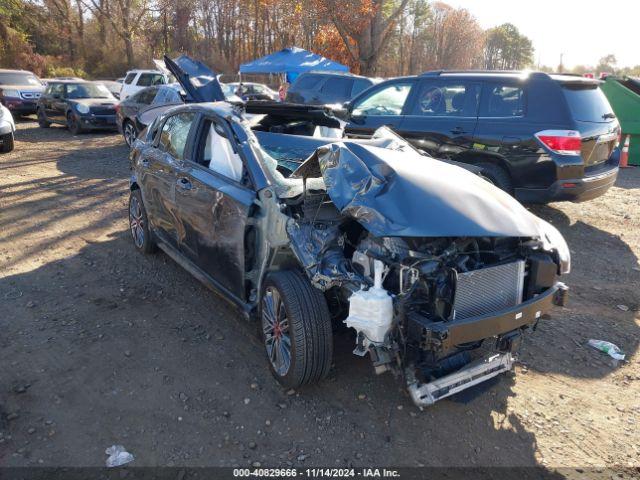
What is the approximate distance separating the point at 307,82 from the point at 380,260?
11258 mm

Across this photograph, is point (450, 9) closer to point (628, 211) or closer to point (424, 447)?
point (628, 211)

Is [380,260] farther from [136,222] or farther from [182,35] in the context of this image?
[182,35]

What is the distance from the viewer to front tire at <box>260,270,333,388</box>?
10.4 feet

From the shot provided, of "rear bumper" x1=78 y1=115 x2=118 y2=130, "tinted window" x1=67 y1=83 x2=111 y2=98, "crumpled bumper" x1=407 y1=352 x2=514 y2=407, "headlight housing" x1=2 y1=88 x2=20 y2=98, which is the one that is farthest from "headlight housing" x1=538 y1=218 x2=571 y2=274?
"headlight housing" x1=2 y1=88 x2=20 y2=98

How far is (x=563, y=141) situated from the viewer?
247 inches

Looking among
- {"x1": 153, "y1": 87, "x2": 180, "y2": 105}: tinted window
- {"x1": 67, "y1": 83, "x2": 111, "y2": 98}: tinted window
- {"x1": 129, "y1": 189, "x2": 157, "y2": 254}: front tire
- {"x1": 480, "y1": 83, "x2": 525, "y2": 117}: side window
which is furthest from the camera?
{"x1": 67, "y1": 83, "x2": 111, "y2": 98}: tinted window

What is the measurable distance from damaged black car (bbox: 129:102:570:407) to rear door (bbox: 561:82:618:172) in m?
3.37

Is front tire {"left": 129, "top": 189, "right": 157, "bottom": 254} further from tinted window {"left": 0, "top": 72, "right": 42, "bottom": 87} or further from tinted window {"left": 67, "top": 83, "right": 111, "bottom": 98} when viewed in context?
tinted window {"left": 0, "top": 72, "right": 42, "bottom": 87}

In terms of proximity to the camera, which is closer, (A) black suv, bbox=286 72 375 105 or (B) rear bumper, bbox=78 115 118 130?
(A) black suv, bbox=286 72 375 105

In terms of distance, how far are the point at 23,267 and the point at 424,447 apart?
180 inches

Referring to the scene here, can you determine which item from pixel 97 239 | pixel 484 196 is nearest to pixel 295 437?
pixel 484 196

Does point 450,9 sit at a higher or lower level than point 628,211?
higher

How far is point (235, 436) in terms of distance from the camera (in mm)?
3055

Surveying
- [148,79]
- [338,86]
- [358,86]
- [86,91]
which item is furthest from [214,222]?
[148,79]
